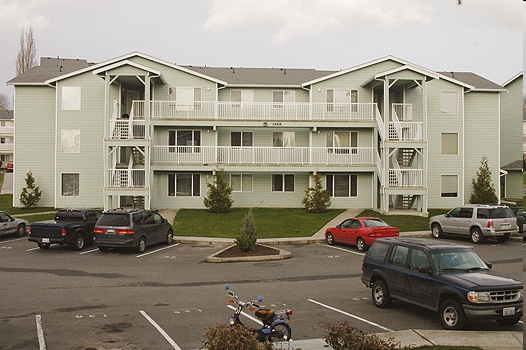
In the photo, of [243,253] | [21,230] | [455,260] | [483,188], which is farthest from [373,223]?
[483,188]

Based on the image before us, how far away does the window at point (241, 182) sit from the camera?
119ft

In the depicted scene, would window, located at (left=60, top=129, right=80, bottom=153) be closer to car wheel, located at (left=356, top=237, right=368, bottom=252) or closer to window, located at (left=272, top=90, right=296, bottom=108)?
window, located at (left=272, top=90, right=296, bottom=108)

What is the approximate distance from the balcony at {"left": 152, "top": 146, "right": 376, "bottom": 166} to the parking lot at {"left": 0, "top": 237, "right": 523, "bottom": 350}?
13.1 meters

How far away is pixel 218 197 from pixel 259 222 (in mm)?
4411

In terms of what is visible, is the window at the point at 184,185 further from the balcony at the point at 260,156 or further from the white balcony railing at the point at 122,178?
the white balcony railing at the point at 122,178

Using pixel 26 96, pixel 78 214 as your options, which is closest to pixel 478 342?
pixel 78 214

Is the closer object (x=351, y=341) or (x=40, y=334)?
(x=351, y=341)

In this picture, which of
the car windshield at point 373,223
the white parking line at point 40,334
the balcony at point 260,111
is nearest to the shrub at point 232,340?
the white parking line at point 40,334

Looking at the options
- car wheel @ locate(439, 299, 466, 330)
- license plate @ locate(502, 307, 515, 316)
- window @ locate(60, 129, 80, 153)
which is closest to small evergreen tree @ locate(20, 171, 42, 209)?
window @ locate(60, 129, 80, 153)

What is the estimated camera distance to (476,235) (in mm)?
23406

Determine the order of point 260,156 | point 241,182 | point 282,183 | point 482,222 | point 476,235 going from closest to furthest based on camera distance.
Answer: point 482,222, point 476,235, point 260,156, point 241,182, point 282,183

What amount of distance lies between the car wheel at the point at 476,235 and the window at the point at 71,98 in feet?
81.7

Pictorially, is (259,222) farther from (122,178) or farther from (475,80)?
(475,80)

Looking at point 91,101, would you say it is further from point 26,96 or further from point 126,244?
point 126,244
